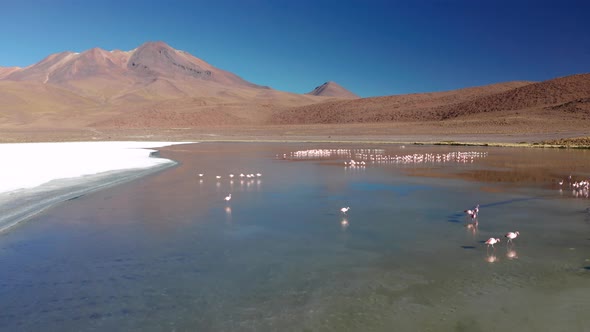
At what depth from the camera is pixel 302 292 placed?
19.5 feet

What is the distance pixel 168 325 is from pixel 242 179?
12483 millimetres

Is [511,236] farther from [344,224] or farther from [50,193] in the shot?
[50,193]

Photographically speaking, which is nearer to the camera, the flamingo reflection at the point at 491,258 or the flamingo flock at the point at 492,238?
the flamingo reflection at the point at 491,258

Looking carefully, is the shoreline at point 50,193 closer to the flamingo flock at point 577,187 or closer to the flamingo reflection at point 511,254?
the flamingo reflection at point 511,254

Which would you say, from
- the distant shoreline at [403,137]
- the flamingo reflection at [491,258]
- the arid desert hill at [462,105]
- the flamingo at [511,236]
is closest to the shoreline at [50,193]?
the flamingo reflection at [491,258]

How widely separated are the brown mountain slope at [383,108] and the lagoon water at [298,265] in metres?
85.1

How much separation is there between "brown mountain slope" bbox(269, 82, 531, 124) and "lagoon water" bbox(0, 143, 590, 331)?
85.1 m

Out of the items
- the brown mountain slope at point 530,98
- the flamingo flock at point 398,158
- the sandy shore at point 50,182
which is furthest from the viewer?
the brown mountain slope at point 530,98

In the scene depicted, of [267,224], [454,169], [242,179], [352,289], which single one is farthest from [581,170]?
[352,289]

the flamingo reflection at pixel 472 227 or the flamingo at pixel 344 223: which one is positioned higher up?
the flamingo at pixel 344 223

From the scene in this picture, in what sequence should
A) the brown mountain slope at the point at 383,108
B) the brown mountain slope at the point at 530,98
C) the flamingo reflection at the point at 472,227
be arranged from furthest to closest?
the brown mountain slope at the point at 383,108, the brown mountain slope at the point at 530,98, the flamingo reflection at the point at 472,227

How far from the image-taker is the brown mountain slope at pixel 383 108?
98625mm

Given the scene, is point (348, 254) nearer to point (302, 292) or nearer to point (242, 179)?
point (302, 292)

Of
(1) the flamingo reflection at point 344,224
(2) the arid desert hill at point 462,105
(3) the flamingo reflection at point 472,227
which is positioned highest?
(2) the arid desert hill at point 462,105
